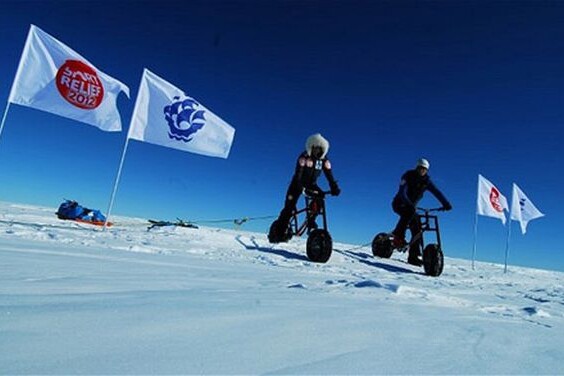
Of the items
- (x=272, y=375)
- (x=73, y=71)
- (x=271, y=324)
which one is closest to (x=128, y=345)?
(x=272, y=375)

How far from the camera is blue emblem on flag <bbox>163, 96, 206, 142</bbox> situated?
29.6 ft

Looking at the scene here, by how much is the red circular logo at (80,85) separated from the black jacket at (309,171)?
487 centimetres

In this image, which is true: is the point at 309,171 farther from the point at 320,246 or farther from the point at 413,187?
the point at 413,187

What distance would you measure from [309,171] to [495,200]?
10.7 meters

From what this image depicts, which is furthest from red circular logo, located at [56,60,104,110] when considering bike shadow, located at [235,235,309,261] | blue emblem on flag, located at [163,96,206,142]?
bike shadow, located at [235,235,309,261]

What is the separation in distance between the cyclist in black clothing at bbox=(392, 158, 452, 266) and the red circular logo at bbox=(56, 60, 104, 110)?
7310mm

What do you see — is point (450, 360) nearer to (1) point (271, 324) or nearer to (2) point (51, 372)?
(1) point (271, 324)

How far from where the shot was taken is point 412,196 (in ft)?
26.6

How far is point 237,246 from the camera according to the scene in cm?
685

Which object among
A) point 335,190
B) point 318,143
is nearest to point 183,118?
point 318,143

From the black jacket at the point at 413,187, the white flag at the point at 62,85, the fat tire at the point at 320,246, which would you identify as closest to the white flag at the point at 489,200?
the black jacket at the point at 413,187

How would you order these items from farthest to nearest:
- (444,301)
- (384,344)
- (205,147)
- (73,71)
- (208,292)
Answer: (205,147) → (73,71) → (444,301) → (208,292) → (384,344)

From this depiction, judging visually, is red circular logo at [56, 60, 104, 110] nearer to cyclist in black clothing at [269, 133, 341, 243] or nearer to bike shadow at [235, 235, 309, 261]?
bike shadow at [235, 235, 309, 261]

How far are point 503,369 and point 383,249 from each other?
7.90 metres
